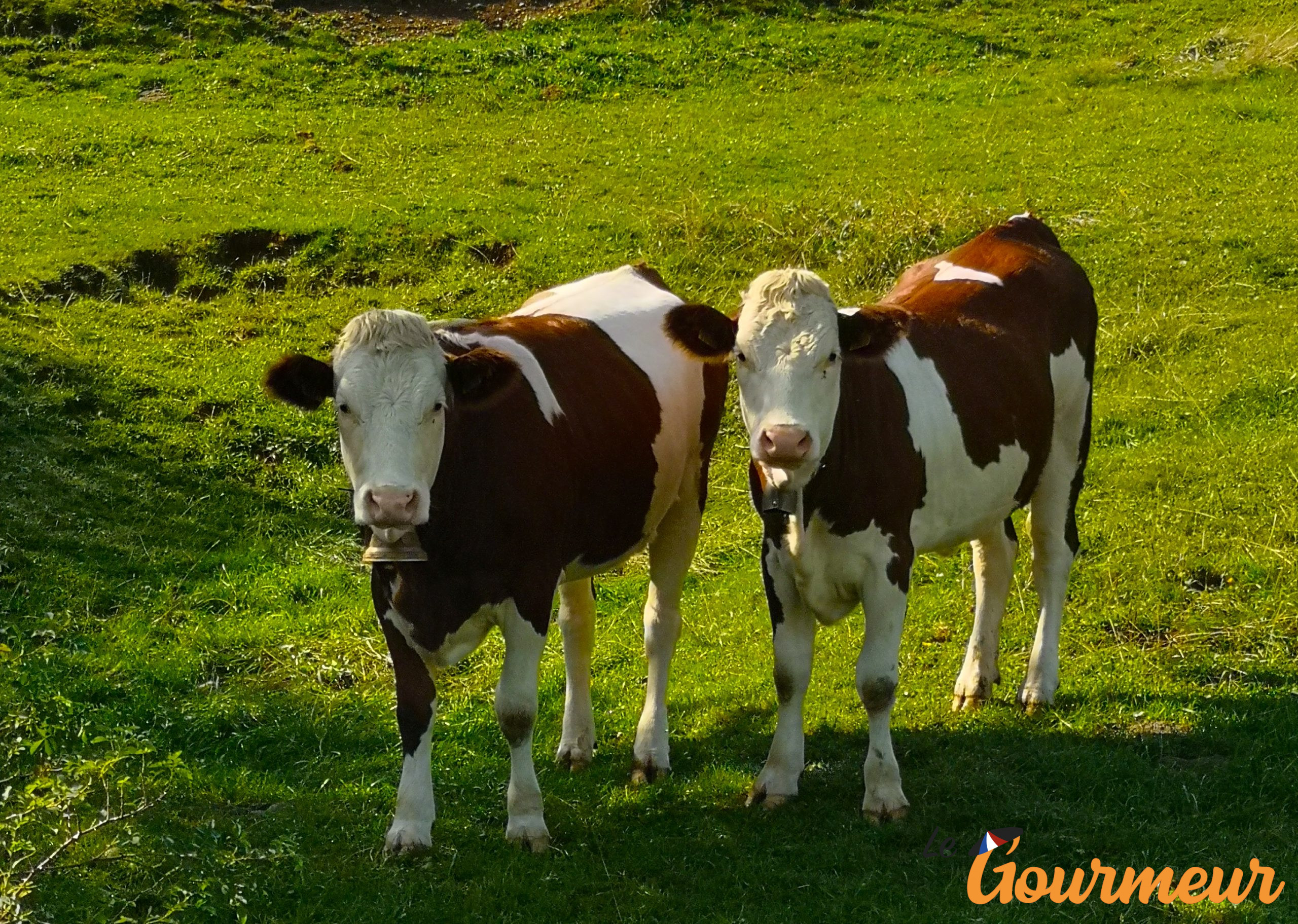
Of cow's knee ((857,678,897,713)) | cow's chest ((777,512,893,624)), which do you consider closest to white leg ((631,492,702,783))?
cow's chest ((777,512,893,624))

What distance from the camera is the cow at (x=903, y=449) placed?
679cm

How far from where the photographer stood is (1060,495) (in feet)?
28.8

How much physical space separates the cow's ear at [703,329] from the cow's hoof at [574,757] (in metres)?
2.49

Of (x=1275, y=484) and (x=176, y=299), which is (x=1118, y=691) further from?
(x=176, y=299)

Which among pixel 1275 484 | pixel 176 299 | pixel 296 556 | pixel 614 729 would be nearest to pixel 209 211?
pixel 176 299

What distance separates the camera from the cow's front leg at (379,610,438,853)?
6.99m

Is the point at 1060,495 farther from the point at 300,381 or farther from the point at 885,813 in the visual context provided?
the point at 300,381

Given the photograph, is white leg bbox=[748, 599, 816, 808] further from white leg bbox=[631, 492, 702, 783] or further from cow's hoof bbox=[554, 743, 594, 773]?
cow's hoof bbox=[554, 743, 594, 773]

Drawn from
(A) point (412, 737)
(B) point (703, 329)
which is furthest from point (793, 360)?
(A) point (412, 737)

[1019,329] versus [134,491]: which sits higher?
[1019,329]

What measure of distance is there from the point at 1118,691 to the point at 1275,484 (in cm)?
302

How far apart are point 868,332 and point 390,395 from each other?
2.19m

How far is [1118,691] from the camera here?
8484mm

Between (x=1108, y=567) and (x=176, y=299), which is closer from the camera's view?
(x=1108, y=567)
